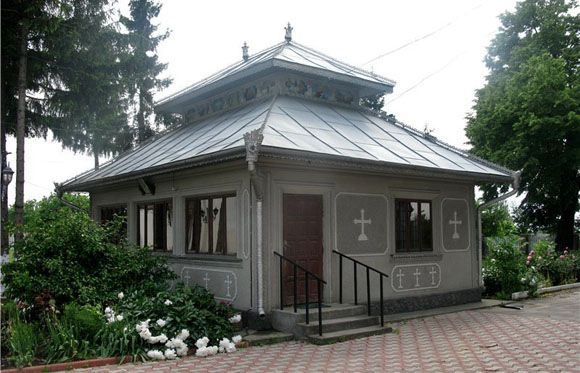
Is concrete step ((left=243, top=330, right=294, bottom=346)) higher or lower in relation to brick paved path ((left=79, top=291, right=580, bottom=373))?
higher

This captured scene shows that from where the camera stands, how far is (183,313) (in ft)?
26.5

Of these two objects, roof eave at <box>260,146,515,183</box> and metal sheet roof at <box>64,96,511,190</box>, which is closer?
roof eave at <box>260,146,515,183</box>

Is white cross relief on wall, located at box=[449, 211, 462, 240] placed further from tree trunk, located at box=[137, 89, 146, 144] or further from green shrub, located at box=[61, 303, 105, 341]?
tree trunk, located at box=[137, 89, 146, 144]

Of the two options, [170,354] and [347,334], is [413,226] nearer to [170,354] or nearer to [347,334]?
[347,334]

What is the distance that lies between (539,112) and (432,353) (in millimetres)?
16531

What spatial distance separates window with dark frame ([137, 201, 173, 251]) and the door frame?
126 inches

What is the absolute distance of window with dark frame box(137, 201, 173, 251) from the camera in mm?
11719

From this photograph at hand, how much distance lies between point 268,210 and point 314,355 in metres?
2.57

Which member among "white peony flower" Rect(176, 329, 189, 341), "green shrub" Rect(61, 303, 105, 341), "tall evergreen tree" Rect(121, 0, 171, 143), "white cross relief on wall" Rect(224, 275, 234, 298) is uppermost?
"tall evergreen tree" Rect(121, 0, 171, 143)

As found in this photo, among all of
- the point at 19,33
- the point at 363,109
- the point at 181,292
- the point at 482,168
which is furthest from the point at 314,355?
the point at 19,33

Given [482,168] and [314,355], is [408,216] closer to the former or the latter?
[482,168]

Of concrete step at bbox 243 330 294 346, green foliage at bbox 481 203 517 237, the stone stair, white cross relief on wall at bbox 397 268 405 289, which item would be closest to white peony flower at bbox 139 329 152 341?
concrete step at bbox 243 330 294 346

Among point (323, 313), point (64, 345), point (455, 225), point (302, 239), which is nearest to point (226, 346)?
point (323, 313)

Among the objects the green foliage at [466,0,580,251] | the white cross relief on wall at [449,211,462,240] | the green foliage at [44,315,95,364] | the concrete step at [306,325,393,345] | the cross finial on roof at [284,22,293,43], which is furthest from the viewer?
the green foliage at [466,0,580,251]
